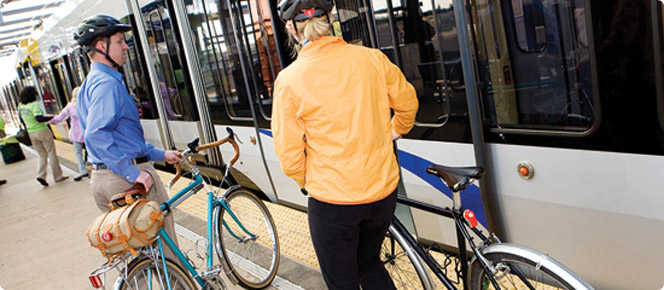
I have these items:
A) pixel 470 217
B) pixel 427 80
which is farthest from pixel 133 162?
pixel 470 217

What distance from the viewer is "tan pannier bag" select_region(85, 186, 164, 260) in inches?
96.6

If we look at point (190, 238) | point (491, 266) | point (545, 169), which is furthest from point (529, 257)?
point (190, 238)

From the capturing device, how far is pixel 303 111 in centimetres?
189

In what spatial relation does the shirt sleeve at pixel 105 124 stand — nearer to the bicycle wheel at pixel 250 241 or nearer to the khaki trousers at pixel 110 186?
the khaki trousers at pixel 110 186

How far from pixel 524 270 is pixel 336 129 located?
1.00m

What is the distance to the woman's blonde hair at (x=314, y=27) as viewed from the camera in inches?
73.8

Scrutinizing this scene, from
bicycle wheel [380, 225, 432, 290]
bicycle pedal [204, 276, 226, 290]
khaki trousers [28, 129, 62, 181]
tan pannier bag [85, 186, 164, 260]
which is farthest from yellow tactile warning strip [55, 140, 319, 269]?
khaki trousers [28, 129, 62, 181]

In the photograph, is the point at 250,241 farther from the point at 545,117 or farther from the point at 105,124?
the point at 545,117

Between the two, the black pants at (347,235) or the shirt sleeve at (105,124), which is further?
the shirt sleeve at (105,124)

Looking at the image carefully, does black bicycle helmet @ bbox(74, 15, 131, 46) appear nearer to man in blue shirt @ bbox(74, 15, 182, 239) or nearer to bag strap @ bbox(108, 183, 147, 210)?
man in blue shirt @ bbox(74, 15, 182, 239)

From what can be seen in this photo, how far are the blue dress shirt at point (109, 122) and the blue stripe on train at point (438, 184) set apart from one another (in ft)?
5.63

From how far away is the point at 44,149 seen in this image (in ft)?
30.6

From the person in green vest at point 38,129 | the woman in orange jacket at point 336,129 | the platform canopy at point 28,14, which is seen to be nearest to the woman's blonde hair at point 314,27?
the woman in orange jacket at point 336,129

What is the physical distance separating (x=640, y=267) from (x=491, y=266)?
81 cm
